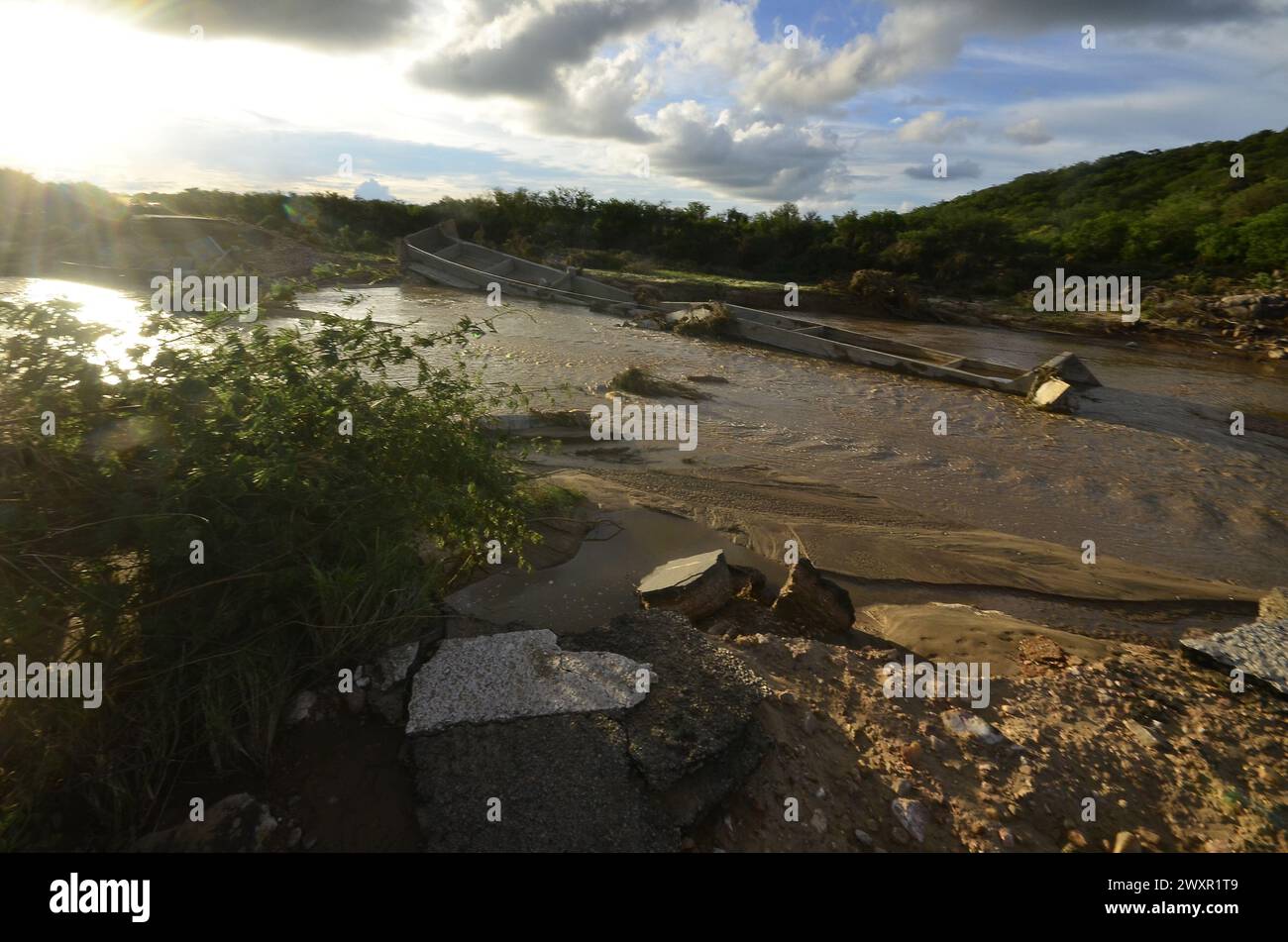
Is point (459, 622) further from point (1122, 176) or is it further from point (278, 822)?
point (1122, 176)

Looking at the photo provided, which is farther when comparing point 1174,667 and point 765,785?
point 1174,667

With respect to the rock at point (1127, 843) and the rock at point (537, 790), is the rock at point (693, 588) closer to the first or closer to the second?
the rock at point (537, 790)

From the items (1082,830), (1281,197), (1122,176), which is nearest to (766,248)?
(1281,197)

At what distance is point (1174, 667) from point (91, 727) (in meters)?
5.51

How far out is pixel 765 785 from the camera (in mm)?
2762

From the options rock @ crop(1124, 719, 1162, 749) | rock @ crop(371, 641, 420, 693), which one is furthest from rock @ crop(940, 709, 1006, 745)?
rock @ crop(371, 641, 420, 693)

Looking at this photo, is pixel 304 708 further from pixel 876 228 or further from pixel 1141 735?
pixel 876 228

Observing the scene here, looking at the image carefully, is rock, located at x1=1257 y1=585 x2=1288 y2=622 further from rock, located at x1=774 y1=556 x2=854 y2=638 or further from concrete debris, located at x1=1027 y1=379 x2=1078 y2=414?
concrete debris, located at x1=1027 y1=379 x2=1078 y2=414

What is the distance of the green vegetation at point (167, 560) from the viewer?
98.0 inches

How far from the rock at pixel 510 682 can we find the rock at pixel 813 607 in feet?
5.03

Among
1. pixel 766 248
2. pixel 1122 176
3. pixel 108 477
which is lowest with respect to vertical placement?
pixel 108 477

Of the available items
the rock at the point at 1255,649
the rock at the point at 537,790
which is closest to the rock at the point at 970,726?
A: the rock at the point at 537,790

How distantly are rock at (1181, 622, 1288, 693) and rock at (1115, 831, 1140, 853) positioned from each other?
183 centimetres

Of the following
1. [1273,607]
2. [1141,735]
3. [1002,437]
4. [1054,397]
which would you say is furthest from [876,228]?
[1141,735]
